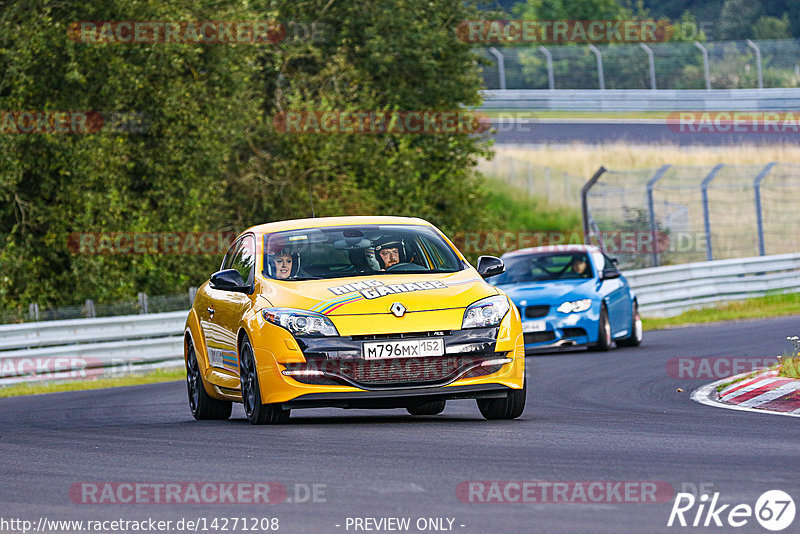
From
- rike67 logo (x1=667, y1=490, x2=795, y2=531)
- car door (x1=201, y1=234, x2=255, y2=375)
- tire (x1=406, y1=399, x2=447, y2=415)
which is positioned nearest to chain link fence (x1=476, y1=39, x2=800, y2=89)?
tire (x1=406, y1=399, x2=447, y2=415)

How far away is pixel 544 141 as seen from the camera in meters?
51.1

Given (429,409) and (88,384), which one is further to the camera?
(88,384)

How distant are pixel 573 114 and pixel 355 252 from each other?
44691 mm

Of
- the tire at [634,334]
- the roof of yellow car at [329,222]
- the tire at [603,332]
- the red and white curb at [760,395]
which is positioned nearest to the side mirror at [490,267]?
the roof of yellow car at [329,222]

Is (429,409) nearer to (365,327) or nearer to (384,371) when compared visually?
(384,371)

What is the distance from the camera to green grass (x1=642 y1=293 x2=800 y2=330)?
26.4 metres

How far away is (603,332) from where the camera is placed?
19.3 metres

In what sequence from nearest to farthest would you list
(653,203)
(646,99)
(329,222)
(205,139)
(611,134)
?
(329,222) < (653,203) < (205,139) < (611,134) < (646,99)

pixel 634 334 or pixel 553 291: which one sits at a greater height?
pixel 553 291

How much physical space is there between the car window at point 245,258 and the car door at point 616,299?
27.0 ft

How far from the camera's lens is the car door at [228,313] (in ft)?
36.0

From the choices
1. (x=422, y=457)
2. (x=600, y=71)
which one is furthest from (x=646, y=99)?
(x=422, y=457)

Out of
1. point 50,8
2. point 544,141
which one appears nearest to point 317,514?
point 50,8

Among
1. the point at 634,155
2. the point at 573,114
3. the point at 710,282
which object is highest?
the point at 573,114
